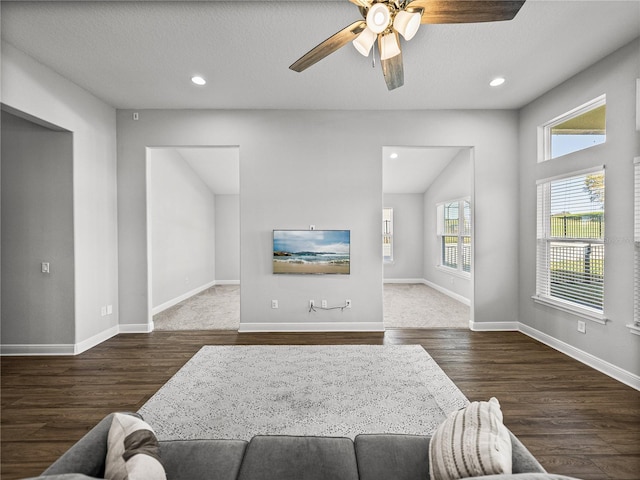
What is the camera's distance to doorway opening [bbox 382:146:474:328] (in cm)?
548

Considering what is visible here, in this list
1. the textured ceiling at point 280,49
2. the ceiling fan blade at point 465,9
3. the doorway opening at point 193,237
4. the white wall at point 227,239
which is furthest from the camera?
the white wall at point 227,239

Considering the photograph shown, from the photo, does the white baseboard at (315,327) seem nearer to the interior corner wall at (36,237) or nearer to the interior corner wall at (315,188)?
the interior corner wall at (315,188)

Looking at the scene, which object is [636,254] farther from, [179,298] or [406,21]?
[179,298]

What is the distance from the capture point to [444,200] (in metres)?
7.08

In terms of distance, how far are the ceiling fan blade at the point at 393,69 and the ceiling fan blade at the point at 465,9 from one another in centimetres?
31

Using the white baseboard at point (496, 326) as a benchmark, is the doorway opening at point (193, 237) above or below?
above

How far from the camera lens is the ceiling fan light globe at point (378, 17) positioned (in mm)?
1706

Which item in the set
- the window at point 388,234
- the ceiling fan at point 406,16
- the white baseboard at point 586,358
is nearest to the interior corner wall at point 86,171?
the ceiling fan at point 406,16

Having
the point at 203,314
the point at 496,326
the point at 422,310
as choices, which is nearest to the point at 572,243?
the point at 496,326

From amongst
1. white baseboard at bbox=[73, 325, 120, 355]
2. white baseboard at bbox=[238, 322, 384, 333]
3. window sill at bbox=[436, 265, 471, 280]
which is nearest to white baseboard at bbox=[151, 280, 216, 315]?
white baseboard at bbox=[73, 325, 120, 355]

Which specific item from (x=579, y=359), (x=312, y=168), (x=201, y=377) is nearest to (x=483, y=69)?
(x=312, y=168)

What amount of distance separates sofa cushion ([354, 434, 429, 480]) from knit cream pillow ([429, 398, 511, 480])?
119 millimetres

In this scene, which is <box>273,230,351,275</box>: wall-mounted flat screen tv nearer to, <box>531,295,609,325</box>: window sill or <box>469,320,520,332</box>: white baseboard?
<box>469,320,520,332</box>: white baseboard

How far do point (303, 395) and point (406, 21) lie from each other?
2.78m
